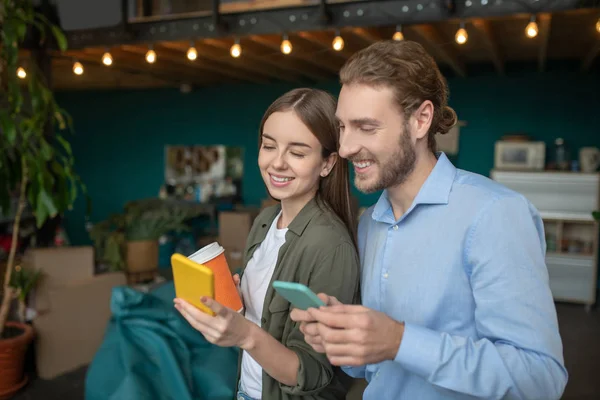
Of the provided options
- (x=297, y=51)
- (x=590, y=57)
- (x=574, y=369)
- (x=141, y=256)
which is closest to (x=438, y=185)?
(x=574, y=369)

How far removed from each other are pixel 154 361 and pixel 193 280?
1843 mm

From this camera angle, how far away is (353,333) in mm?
890

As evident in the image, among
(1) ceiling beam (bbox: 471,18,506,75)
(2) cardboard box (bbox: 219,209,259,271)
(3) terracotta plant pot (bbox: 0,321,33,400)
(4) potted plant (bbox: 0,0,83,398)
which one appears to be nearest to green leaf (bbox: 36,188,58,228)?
(4) potted plant (bbox: 0,0,83,398)

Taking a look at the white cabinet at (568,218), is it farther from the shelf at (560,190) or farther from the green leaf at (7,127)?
the green leaf at (7,127)

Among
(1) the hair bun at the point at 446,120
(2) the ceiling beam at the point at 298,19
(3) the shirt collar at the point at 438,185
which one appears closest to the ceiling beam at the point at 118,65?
(2) the ceiling beam at the point at 298,19

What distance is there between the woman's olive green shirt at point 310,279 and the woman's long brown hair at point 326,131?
6 cm

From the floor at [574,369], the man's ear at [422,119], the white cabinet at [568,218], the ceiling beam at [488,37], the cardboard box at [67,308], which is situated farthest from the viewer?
the white cabinet at [568,218]

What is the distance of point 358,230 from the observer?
55.3 inches

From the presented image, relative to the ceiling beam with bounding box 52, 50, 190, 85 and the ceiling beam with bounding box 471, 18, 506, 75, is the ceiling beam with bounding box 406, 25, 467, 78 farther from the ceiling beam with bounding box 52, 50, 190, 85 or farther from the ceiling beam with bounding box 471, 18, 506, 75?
the ceiling beam with bounding box 52, 50, 190, 85

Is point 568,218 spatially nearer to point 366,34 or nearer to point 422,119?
point 366,34

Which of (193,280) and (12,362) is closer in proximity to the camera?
(193,280)

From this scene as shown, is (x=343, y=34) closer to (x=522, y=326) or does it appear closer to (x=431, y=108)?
(x=431, y=108)

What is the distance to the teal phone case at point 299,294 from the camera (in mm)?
866

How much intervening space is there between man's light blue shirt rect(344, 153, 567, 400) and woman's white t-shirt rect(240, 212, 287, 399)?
12.3 inches
